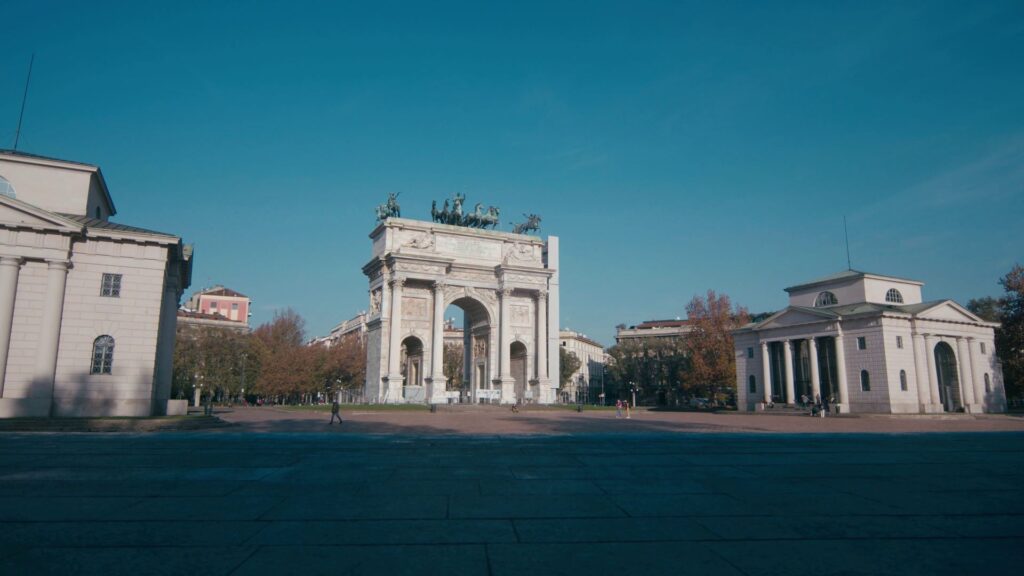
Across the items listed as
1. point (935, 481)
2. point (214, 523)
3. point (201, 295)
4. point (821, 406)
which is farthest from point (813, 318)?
point (201, 295)

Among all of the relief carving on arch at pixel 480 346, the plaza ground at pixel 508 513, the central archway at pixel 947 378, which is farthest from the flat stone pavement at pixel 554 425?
the relief carving on arch at pixel 480 346

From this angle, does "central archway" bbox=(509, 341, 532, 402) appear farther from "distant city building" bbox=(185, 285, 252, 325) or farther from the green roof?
"distant city building" bbox=(185, 285, 252, 325)

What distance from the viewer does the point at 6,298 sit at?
28312 mm

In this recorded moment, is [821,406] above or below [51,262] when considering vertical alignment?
below

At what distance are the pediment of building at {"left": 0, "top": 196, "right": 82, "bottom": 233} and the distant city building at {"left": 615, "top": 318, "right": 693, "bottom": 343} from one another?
102610 mm

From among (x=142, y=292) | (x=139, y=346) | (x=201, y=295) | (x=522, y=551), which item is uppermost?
(x=201, y=295)

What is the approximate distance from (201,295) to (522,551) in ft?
408

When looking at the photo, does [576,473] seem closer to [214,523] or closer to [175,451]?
[214,523]

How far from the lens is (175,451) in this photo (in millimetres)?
15328

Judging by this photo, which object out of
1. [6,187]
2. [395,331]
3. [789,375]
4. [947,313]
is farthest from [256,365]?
[947,313]

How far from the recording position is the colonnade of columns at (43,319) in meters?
28.2

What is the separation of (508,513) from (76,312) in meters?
29.7

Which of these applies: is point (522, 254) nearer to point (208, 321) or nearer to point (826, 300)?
point (826, 300)

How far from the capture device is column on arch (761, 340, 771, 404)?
6069cm
